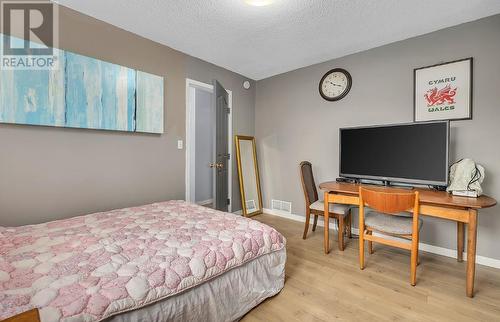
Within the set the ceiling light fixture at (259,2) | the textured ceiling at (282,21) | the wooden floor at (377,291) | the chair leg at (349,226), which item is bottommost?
the wooden floor at (377,291)

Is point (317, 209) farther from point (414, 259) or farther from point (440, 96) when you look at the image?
point (440, 96)

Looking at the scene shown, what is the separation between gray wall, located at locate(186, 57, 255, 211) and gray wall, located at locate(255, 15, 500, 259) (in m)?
0.17

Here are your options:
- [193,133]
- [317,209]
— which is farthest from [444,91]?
[193,133]

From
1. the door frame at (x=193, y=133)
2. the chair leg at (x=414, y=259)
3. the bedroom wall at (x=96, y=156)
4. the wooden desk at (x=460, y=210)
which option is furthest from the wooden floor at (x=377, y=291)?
the bedroom wall at (x=96, y=156)

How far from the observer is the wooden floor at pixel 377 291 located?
60.8 inches

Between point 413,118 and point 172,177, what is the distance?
2991mm

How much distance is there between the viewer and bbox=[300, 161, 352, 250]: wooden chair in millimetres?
2506

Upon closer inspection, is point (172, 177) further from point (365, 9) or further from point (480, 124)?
point (480, 124)

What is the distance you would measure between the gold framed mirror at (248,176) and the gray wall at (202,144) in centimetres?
82

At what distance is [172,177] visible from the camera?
2.88m

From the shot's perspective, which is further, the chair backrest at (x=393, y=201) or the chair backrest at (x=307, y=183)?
the chair backrest at (x=307, y=183)

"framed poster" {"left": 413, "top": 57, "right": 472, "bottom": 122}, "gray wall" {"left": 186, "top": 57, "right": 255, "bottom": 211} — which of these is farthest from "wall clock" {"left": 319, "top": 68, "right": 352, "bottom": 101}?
"gray wall" {"left": 186, "top": 57, "right": 255, "bottom": 211}

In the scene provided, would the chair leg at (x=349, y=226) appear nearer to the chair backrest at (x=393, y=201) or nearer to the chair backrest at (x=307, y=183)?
the chair backrest at (x=307, y=183)

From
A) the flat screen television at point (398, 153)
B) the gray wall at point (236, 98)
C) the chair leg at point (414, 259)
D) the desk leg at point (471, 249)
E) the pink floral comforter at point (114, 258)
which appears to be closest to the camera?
the pink floral comforter at point (114, 258)
